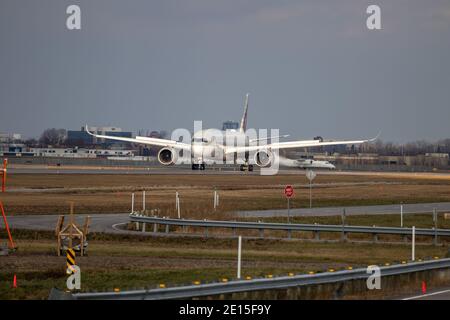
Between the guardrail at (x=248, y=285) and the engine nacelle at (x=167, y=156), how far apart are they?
7740 centimetres

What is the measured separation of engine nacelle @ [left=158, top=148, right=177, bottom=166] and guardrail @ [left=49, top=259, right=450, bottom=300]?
77.4m

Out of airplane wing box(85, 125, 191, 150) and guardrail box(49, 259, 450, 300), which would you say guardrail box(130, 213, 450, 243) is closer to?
guardrail box(49, 259, 450, 300)

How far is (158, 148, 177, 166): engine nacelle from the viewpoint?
101 m

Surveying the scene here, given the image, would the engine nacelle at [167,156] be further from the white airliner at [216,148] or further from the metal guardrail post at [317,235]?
the metal guardrail post at [317,235]

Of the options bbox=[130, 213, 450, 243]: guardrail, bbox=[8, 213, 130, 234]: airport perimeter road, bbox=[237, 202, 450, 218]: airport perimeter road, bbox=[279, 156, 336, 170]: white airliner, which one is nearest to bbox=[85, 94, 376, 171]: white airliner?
bbox=[279, 156, 336, 170]: white airliner

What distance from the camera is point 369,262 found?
29.6 m

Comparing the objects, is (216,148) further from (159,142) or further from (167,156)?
(159,142)

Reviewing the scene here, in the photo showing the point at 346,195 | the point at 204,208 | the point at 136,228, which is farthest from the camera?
the point at 346,195

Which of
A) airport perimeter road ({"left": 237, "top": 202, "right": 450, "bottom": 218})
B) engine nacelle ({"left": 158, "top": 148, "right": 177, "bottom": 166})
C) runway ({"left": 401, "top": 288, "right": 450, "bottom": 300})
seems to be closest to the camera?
runway ({"left": 401, "top": 288, "right": 450, "bottom": 300})

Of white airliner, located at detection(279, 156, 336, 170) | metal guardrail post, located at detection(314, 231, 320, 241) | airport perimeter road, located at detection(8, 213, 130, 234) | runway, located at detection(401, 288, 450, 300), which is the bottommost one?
runway, located at detection(401, 288, 450, 300)

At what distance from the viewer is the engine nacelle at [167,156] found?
100544 millimetres
